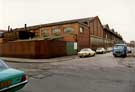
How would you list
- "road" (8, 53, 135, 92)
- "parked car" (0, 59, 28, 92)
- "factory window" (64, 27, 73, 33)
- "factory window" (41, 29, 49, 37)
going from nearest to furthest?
"parked car" (0, 59, 28, 92) < "road" (8, 53, 135, 92) < "factory window" (64, 27, 73, 33) < "factory window" (41, 29, 49, 37)

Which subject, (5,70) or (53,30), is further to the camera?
(53,30)

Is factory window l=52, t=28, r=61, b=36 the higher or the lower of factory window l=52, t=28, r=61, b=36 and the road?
the higher

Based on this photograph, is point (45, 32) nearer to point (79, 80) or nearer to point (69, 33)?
point (69, 33)

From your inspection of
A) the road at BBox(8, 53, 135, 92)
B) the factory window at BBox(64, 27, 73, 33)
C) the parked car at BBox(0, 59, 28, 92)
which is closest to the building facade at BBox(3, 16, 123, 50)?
the factory window at BBox(64, 27, 73, 33)

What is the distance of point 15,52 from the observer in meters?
32.7

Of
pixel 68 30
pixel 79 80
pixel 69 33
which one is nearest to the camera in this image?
pixel 79 80

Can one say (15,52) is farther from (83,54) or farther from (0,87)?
(0,87)

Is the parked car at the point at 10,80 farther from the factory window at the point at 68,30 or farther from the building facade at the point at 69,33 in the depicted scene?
→ the factory window at the point at 68,30

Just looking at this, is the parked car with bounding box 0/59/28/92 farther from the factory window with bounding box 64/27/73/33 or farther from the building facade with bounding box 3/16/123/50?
the factory window with bounding box 64/27/73/33

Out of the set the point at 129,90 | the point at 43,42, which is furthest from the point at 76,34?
the point at 129,90

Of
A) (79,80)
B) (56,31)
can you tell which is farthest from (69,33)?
(79,80)

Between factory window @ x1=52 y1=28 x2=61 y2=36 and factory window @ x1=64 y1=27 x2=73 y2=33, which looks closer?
factory window @ x1=64 y1=27 x2=73 y2=33

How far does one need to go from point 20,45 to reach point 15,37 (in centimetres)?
1623

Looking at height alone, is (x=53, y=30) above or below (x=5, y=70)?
above
